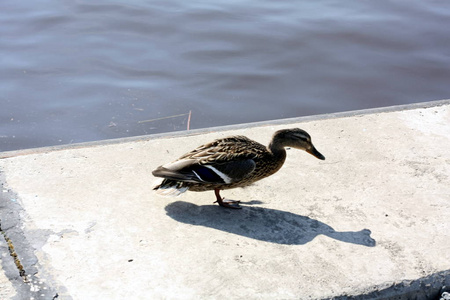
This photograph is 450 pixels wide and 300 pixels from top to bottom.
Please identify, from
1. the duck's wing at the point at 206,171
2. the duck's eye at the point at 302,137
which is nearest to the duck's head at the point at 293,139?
the duck's eye at the point at 302,137

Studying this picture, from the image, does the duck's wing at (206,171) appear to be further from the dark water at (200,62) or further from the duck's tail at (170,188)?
the dark water at (200,62)

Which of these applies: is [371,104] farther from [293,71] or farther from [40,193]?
[40,193]

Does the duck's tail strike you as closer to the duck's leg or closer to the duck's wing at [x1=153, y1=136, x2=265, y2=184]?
the duck's wing at [x1=153, y1=136, x2=265, y2=184]

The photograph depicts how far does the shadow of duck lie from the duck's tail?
153mm

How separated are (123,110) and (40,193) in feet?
9.08

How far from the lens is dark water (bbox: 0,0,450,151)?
7.06m

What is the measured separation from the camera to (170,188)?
14.1ft

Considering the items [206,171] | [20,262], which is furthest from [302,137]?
[20,262]

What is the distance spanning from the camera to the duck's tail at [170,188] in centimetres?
427

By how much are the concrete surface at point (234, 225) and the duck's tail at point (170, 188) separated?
142 mm

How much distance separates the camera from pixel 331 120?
19.0ft

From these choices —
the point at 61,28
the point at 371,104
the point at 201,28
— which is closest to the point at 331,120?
the point at 371,104

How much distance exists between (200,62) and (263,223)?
4.60 m

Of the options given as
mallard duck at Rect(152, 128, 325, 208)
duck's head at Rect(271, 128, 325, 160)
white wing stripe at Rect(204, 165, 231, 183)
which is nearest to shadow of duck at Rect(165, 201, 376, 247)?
mallard duck at Rect(152, 128, 325, 208)
